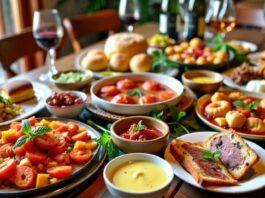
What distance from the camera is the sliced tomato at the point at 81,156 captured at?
3.06ft

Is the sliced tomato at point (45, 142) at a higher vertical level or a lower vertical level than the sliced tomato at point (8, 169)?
higher

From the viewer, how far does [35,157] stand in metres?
0.90

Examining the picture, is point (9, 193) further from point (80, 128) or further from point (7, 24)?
point (7, 24)

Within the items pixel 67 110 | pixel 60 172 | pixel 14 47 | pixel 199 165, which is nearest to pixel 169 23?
pixel 14 47

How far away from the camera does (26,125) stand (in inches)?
37.4

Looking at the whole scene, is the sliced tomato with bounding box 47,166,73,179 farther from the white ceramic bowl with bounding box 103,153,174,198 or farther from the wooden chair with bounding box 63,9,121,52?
the wooden chair with bounding box 63,9,121,52

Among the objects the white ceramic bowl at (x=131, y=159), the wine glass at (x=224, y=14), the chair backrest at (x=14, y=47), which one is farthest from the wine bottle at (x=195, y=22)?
the white ceramic bowl at (x=131, y=159)

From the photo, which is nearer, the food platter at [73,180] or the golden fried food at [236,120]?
the food platter at [73,180]

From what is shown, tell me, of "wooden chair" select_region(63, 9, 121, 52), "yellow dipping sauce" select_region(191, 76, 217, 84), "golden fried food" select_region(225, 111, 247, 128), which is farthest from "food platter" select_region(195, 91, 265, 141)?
"wooden chair" select_region(63, 9, 121, 52)

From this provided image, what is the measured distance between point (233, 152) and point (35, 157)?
0.55 m

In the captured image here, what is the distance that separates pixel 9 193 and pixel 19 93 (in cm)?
62

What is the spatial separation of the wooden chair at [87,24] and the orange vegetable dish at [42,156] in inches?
56.4

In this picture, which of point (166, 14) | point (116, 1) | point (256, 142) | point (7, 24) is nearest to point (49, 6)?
point (7, 24)

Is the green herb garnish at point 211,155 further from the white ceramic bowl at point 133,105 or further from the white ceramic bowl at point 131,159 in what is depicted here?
the white ceramic bowl at point 133,105
